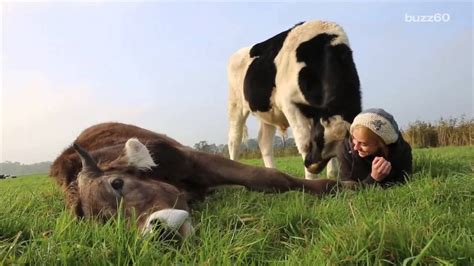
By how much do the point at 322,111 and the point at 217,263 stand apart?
15.0 ft

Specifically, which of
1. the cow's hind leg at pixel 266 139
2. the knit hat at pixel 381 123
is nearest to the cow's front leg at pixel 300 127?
the cow's hind leg at pixel 266 139

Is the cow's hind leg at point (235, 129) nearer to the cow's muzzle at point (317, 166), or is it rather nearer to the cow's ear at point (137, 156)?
the cow's muzzle at point (317, 166)

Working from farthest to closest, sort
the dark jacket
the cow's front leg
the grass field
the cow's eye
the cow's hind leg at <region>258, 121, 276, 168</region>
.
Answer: the cow's hind leg at <region>258, 121, 276, 168</region>
the cow's front leg
the dark jacket
the cow's eye
the grass field

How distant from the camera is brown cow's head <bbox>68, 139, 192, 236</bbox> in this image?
263 cm

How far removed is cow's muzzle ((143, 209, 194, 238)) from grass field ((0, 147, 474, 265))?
0.21ft

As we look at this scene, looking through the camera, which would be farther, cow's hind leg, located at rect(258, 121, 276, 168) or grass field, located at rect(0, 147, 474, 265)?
cow's hind leg, located at rect(258, 121, 276, 168)

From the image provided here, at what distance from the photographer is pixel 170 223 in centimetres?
254

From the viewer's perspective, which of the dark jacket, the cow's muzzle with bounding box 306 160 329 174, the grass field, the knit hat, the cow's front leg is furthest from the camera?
the cow's front leg

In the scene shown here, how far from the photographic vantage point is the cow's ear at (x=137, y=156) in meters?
3.60

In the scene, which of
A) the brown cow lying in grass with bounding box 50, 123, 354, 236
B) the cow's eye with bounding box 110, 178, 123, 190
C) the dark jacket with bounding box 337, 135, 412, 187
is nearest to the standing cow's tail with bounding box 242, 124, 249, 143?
the brown cow lying in grass with bounding box 50, 123, 354, 236

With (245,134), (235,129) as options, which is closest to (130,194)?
(235,129)

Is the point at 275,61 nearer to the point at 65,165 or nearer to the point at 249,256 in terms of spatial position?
the point at 65,165

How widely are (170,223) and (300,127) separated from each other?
4727 millimetres

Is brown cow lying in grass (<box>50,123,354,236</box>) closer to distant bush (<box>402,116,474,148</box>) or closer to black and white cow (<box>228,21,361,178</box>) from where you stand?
black and white cow (<box>228,21,361,178</box>)
